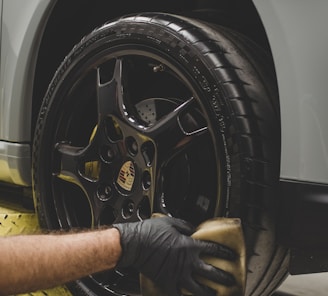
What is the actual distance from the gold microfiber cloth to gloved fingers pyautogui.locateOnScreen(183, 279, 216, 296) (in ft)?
0.04

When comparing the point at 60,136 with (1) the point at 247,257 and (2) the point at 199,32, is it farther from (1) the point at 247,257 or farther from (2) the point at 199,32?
(1) the point at 247,257

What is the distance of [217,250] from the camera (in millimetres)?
1241

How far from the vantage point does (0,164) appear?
1.93 m

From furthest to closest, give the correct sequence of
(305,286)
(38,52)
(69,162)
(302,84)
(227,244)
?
(305,286) < (38,52) < (69,162) < (227,244) < (302,84)

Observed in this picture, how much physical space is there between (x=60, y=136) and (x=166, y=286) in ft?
2.25

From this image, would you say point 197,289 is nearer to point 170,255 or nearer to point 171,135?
point 170,255

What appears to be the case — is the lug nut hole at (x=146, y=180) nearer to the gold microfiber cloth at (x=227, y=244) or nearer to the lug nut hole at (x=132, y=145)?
the lug nut hole at (x=132, y=145)

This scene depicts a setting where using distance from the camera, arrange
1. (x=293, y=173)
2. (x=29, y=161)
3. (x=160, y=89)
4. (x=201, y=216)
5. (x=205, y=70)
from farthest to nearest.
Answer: (x=29, y=161) < (x=160, y=89) < (x=201, y=216) < (x=205, y=70) < (x=293, y=173)

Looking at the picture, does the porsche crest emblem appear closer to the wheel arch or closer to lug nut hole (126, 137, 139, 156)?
lug nut hole (126, 137, 139, 156)

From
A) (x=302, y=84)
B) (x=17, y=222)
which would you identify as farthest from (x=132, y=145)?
(x=17, y=222)

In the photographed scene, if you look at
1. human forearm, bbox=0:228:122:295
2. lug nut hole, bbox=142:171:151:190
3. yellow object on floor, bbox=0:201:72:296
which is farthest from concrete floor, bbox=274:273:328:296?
human forearm, bbox=0:228:122:295

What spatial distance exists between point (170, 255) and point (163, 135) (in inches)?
12.4

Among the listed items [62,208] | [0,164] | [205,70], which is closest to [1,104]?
[0,164]

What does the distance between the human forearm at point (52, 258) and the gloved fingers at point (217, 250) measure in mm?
199
